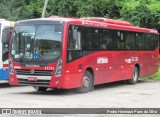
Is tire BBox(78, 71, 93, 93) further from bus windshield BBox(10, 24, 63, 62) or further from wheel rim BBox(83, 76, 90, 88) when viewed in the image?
bus windshield BBox(10, 24, 63, 62)

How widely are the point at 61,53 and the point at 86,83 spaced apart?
7.21ft

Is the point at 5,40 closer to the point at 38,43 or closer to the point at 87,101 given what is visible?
the point at 38,43

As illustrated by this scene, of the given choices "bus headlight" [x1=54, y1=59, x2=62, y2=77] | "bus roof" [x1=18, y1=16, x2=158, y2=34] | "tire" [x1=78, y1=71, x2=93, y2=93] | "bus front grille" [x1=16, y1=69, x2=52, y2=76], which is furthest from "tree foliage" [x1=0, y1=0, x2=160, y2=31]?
"bus headlight" [x1=54, y1=59, x2=62, y2=77]

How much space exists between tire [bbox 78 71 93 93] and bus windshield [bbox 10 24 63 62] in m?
1.97

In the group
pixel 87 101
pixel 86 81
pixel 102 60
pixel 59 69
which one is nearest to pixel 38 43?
pixel 59 69

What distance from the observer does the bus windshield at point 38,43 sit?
15930 millimetres

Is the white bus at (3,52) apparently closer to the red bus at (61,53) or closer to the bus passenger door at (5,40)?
the bus passenger door at (5,40)

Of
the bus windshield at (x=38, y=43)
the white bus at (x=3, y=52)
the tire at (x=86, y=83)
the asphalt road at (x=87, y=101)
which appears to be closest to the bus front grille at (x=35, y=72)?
the bus windshield at (x=38, y=43)

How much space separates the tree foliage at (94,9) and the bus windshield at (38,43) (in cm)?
2009

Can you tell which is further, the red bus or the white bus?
the white bus

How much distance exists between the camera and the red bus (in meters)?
15.9

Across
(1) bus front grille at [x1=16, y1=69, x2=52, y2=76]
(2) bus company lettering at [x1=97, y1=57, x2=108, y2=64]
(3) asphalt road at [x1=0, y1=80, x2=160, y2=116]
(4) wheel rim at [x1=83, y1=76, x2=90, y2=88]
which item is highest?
(2) bus company lettering at [x1=97, y1=57, x2=108, y2=64]

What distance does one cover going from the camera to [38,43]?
1616 centimetres

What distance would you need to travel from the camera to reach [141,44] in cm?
2323
